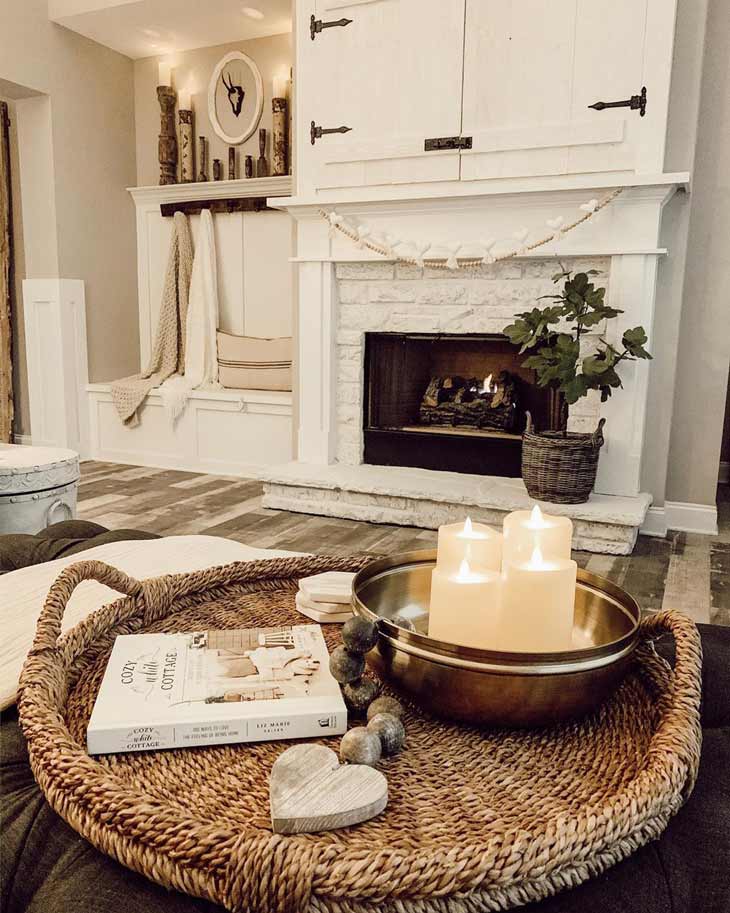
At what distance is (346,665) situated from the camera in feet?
2.33

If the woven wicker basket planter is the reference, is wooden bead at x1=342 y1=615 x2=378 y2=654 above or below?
above

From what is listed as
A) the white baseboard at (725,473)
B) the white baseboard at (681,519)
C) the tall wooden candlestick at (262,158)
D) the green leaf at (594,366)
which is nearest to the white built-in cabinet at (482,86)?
the green leaf at (594,366)

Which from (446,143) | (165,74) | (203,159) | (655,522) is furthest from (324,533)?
(165,74)

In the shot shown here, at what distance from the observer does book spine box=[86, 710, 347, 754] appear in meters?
0.65

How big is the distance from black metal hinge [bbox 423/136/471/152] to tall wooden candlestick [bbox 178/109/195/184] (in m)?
2.13

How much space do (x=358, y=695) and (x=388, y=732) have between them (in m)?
0.07

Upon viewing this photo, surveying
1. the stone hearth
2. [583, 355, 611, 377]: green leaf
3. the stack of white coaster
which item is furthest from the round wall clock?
the stack of white coaster

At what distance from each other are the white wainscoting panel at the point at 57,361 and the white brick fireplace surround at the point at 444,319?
5.78 feet

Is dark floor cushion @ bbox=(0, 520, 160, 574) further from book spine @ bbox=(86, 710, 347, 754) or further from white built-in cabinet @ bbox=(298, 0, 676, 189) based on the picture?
white built-in cabinet @ bbox=(298, 0, 676, 189)

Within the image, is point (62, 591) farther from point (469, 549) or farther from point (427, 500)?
point (427, 500)


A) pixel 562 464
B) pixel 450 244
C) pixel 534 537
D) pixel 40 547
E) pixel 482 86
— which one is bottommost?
pixel 562 464

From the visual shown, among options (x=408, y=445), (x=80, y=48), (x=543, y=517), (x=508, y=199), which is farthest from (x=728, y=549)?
(x=80, y=48)

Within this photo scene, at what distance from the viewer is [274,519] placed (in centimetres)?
339

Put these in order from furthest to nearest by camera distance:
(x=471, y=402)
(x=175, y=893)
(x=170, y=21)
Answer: (x=170, y=21) → (x=471, y=402) → (x=175, y=893)
